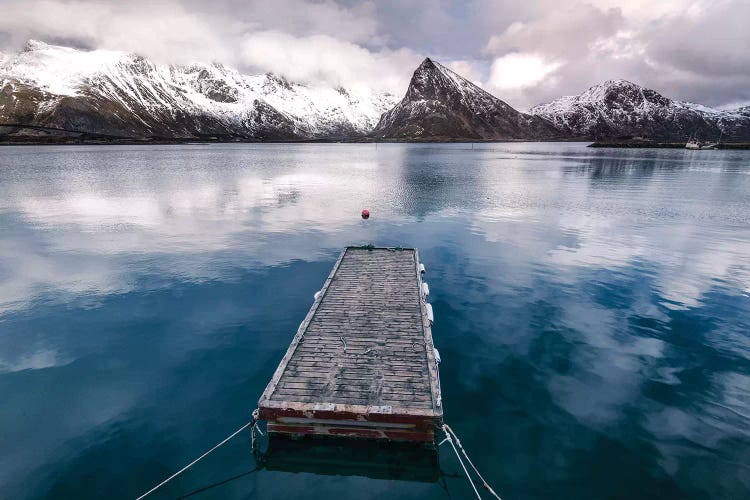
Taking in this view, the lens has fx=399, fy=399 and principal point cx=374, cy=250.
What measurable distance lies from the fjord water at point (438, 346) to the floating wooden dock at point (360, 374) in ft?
5.91

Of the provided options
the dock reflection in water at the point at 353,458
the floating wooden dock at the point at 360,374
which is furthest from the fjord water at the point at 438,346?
the floating wooden dock at the point at 360,374

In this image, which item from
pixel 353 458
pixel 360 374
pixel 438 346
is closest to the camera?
pixel 353 458

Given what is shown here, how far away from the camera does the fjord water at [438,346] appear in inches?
552

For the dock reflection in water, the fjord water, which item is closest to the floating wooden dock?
the dock reflection in water

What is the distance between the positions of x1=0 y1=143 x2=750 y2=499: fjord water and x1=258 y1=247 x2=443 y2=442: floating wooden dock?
5.91ft

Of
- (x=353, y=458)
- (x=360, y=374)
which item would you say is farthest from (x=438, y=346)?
(x=353, y=458)

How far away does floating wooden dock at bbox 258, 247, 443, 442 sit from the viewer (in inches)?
550

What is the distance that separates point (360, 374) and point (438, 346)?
7282 millimetres

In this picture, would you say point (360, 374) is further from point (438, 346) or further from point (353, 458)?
point (438, 346)

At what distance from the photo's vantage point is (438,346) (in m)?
22.0

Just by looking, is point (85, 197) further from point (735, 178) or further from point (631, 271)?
point (735, 178)

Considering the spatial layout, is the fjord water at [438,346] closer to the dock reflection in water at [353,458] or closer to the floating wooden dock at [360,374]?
the dock reflection in water at [353,458]

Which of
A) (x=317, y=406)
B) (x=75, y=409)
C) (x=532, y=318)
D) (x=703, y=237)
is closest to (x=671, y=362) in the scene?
(x=532, y=318)

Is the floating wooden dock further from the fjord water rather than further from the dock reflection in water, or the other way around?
the fjord water
